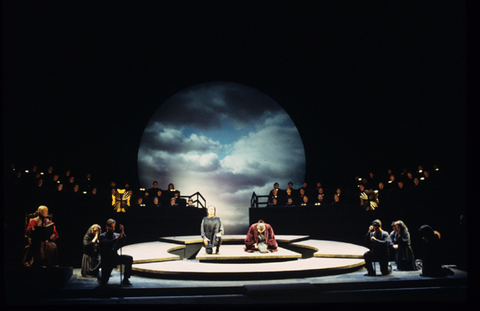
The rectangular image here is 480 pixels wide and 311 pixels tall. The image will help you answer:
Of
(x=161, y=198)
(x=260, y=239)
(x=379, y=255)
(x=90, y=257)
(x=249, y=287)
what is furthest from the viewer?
(x=161, y=198)

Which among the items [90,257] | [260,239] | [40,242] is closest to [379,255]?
[260,239]

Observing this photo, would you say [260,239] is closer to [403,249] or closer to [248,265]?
[248,265]

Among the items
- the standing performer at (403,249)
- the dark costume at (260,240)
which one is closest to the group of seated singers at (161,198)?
the dark costume at (260,240)

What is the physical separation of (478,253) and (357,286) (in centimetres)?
248

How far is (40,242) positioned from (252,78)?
9.19 metres

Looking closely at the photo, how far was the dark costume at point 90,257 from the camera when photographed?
589cm

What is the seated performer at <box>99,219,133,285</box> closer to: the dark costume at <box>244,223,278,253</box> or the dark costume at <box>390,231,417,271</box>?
the dark costume at <box>244,223,278,253</box>

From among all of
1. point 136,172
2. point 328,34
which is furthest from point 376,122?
point 136,172

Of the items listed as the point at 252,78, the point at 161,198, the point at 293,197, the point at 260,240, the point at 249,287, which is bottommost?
the point at 249,287

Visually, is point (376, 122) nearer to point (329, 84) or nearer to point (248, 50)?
point (329, 84)

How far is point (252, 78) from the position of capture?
12.5m

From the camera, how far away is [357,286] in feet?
17.3

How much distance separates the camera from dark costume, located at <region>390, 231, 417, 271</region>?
6.25 metres

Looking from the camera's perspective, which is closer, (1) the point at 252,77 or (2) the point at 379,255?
(2) the point at 379,255
